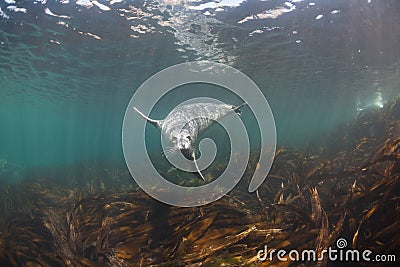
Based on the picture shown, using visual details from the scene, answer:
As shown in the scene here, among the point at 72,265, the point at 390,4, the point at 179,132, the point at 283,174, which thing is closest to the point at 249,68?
the point at 390,4

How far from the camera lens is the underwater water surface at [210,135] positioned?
10.6 ft

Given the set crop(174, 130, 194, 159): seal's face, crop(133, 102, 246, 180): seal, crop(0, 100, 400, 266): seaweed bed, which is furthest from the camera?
crop(133, 102, 246, 180): seal

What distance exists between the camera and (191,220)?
12.4 ft

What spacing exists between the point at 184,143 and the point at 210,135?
24.8ft

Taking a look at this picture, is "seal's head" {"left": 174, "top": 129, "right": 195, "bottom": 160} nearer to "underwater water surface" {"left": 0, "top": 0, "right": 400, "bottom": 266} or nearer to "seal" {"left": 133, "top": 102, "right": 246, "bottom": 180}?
"seal" {"left": 133, "top": 102, "right": 246, "bottom": 180}

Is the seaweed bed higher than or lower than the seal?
lower

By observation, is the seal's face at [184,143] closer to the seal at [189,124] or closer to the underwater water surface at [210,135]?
the seal at [189,124]

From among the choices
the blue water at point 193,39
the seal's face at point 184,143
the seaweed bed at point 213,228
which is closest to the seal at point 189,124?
the seal's face at point 184,143

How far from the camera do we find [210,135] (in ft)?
36.0

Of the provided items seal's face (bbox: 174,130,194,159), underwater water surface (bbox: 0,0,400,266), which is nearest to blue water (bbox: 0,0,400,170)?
underwater water surface (bbox: 0,0,400,266)

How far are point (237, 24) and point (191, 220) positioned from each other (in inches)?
371

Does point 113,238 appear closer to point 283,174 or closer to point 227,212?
point 227,212

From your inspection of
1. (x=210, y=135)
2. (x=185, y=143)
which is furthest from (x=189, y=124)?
(x=210, y=135)

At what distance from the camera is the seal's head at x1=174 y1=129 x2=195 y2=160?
343cm
